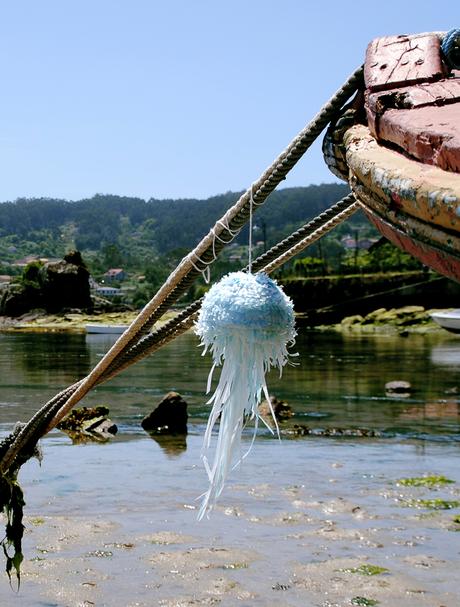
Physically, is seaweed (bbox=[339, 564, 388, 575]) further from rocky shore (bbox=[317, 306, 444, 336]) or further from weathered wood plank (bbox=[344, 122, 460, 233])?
rocky shore (bbox=[317, 306, 444, 336])

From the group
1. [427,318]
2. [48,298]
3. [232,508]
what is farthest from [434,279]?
[232,508]

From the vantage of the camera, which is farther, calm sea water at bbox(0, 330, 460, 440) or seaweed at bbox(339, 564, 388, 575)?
calm sea water at bbox(0, 330, 460, 440)

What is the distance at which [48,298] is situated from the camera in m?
92.2

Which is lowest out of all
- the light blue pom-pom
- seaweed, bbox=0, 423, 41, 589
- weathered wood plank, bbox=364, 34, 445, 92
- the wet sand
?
the wet sand

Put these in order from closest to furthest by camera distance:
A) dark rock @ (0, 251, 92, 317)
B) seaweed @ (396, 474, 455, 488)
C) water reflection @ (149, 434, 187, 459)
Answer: seaweed @ (396, 474, 455, 488) < water reflection @ (149, 434, 187, 459) < dark rock @ (0, 251, 92, 317)

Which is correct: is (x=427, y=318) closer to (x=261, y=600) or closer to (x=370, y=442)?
(x=370, y=442)

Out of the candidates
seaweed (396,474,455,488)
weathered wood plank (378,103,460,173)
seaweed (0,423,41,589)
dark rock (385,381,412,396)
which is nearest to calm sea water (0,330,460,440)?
dark rock (385,381,412,396)

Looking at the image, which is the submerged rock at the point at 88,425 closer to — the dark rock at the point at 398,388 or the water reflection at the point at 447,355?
the dark rock at the point at 398,388

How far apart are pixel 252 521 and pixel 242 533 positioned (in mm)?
534

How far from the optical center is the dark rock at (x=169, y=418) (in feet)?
56.6

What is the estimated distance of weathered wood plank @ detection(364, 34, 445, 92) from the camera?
98.7 inches

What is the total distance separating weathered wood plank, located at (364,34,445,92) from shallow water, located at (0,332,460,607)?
5948 mm

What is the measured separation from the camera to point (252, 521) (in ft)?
34.6

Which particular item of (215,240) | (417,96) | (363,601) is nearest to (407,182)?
(417,96)
